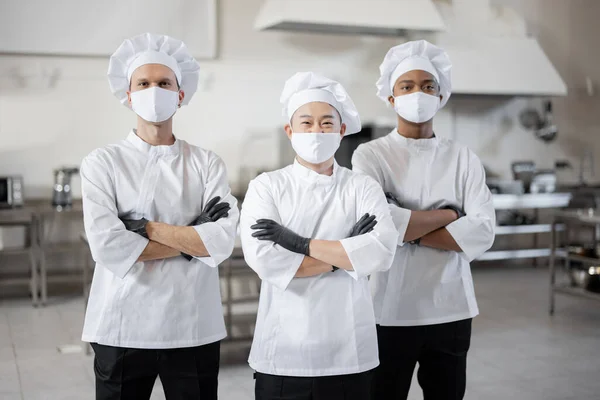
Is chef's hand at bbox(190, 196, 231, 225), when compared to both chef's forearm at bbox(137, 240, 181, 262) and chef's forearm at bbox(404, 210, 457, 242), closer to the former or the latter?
chef's forearm at bbox(137, 240, 181, 262)

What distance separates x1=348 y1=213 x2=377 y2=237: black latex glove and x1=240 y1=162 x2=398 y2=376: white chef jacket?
0.02 m

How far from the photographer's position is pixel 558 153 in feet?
24.4

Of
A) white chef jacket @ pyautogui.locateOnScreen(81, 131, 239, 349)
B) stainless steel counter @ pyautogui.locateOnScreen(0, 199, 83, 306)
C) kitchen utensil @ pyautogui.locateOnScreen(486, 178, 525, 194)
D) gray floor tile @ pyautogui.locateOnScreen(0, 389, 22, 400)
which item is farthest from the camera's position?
kitchen utensil @ pyautogui.locateOnScreen(486, 178, 525, 194)

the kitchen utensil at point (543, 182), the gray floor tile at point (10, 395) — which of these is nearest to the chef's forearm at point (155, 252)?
the gray floor tile at point (10, 395)

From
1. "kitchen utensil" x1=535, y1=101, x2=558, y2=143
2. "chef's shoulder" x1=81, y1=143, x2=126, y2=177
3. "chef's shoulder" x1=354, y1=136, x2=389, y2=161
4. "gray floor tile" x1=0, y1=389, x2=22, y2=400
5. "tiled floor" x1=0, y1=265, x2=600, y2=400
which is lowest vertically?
"gray floor tile" x1=0, y1=389, x2=22, y2=400

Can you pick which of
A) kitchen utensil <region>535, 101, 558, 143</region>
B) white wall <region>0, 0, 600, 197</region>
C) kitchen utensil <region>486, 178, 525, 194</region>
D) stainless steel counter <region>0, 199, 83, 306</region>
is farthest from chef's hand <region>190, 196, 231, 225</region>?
kitchen utensil <region>535, 101, 558, 143</region>

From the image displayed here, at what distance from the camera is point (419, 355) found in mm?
2350

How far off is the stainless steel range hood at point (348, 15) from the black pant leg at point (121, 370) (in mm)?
3864

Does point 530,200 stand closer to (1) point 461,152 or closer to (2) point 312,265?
(1) point 461,152

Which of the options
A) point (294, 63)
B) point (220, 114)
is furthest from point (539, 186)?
point (220, 114)

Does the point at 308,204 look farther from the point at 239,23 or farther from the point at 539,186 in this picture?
the point at 539,186

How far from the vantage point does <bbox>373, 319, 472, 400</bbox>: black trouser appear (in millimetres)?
2299

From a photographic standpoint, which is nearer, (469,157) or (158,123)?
(158,123)

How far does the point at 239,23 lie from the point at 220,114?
32.0 inches
